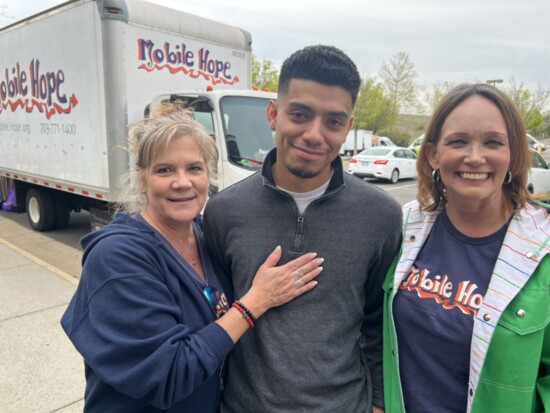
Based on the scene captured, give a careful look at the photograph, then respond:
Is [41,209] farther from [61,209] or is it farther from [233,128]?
[233,128]

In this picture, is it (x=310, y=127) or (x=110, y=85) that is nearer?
(x=310, y=127)

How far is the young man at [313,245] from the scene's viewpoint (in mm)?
1527

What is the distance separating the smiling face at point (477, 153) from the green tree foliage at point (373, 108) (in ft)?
107

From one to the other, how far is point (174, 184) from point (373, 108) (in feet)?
113

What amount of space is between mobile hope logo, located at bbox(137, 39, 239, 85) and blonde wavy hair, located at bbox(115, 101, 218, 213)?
12.5 ft

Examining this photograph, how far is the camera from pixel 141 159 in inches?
65.0

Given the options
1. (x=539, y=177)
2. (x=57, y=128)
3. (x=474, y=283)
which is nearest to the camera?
(x=474, y=283)

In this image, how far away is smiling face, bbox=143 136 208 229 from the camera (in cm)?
162

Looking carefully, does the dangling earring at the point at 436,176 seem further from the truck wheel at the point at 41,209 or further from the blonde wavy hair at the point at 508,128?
the truck wheel at the point at 41,209

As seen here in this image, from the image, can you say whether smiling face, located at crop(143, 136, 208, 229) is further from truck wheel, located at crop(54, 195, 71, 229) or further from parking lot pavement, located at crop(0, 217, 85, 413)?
truck wheel, located at crop(54, 195, 71, 229)

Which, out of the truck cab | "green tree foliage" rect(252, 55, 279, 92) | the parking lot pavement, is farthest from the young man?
"green tree foliage" rect(252, 55, 279, 92)

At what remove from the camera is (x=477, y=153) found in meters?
1.45

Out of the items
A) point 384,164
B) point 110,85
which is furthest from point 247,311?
point 384,164

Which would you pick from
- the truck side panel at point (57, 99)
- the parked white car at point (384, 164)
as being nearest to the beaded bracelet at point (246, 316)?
the truck side panel at point (57, 99)
